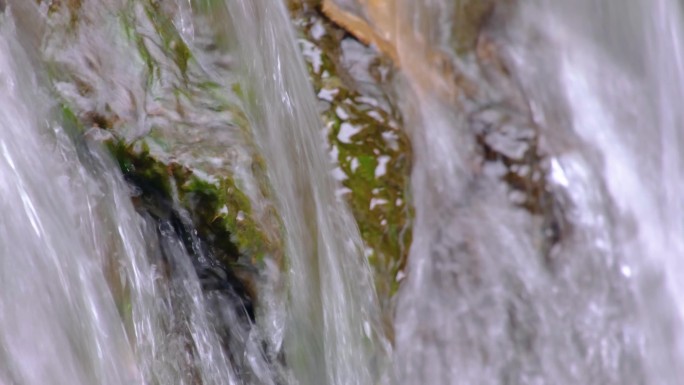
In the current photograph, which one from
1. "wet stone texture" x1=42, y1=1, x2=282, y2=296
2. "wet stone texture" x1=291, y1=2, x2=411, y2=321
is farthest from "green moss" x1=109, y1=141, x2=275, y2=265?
"wet stone texture" x1=291, y1=2, x2=411, y2=321

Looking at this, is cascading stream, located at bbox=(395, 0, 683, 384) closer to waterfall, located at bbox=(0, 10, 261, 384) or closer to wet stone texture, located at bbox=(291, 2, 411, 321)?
wet stone texture, located at bbox=(291, 2, 411, 321)

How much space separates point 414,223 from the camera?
2.41 meters

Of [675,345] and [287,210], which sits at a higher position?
[287,210]

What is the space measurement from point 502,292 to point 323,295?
630mm

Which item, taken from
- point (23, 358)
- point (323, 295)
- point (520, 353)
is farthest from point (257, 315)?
point (520, 353)

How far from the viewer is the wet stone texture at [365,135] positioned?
7.68 ft

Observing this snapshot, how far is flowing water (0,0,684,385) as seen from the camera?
179 cm

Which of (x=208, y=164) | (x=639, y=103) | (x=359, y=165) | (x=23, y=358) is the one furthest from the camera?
(x=639, y=103)

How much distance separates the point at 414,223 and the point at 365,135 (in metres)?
0.30

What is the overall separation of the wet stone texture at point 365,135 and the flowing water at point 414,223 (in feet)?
0.16

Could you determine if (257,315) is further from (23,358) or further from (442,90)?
(442,90)

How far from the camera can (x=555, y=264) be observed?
2518 millimetres

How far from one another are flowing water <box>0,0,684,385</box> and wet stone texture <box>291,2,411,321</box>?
0.05m

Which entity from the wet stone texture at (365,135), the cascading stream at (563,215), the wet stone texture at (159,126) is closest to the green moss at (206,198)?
the wet stone texture at (159,126)
